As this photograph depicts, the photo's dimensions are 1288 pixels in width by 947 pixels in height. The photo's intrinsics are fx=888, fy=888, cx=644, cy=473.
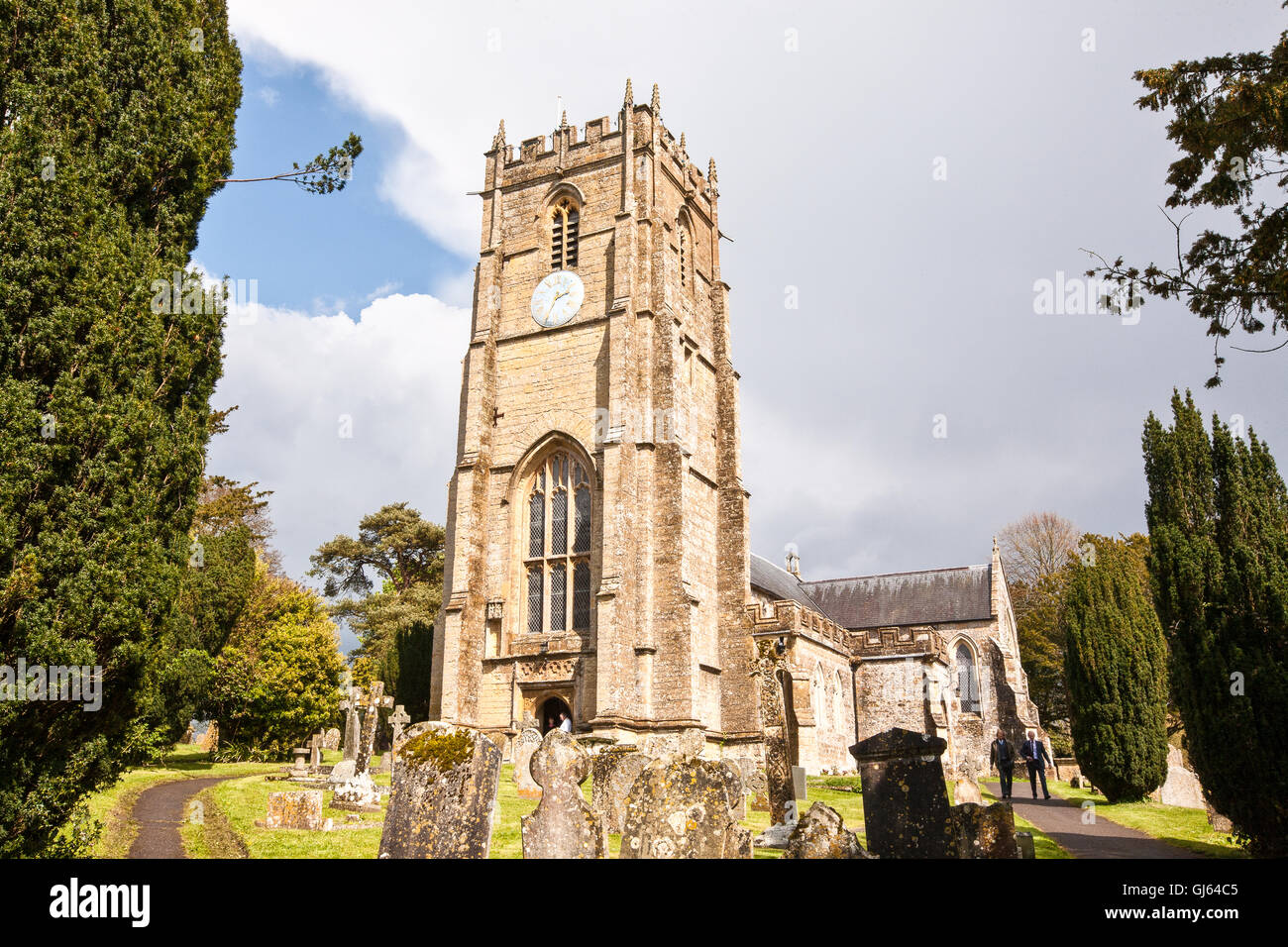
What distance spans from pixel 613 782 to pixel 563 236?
67.4 feet

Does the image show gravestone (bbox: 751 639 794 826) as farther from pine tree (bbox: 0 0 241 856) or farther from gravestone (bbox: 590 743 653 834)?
pine tree (bbox: 0 0 241 856)

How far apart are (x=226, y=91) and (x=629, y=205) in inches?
732

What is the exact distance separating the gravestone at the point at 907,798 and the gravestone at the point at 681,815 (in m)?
1.27

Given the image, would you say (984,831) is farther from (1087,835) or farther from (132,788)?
(132,788)

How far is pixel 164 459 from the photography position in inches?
342

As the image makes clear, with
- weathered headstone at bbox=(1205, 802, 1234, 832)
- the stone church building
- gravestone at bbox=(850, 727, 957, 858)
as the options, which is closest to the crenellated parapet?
the stone church building

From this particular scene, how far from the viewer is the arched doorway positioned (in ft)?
82.4

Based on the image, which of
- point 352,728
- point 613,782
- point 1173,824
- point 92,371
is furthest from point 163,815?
point 1173,824

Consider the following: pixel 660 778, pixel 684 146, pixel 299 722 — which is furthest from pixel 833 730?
pixel 660 778

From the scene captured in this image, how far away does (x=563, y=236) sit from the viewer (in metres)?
29.3

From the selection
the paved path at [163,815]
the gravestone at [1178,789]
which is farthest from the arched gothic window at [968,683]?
the paved path at [163,815]

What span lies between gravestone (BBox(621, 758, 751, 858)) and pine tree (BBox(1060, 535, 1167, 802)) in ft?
50.5

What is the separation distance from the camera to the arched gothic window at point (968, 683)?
121 ft

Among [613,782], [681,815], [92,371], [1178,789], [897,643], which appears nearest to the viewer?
[681,815]
